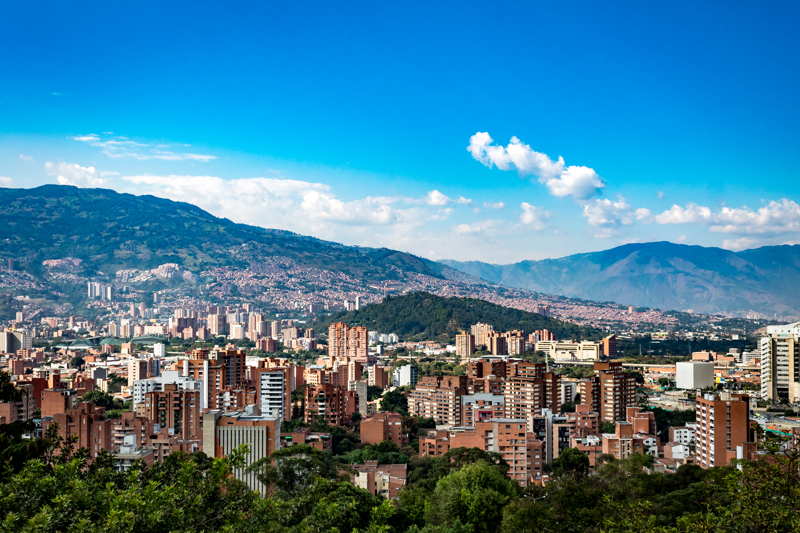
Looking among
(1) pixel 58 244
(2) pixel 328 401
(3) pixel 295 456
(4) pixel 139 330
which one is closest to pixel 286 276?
(1) pixel 58 244

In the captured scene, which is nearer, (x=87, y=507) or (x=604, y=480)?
(x=87, y=507)

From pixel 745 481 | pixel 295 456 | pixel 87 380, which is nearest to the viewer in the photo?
pixel 745 481

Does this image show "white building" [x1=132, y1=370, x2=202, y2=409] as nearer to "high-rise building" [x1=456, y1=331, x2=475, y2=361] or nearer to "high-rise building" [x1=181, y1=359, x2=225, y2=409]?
"high-rise building" [x1=181, y1=359, x2=225, y2=409]

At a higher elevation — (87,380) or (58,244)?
(58,244)

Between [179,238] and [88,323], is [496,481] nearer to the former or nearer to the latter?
[88,323]

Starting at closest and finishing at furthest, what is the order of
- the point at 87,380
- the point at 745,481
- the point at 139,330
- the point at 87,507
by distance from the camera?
the point at 87,507 < the point at 745,481 < the point at 87,380 < the point at 139,330

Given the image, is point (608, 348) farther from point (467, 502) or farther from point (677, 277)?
point (677, 277)
